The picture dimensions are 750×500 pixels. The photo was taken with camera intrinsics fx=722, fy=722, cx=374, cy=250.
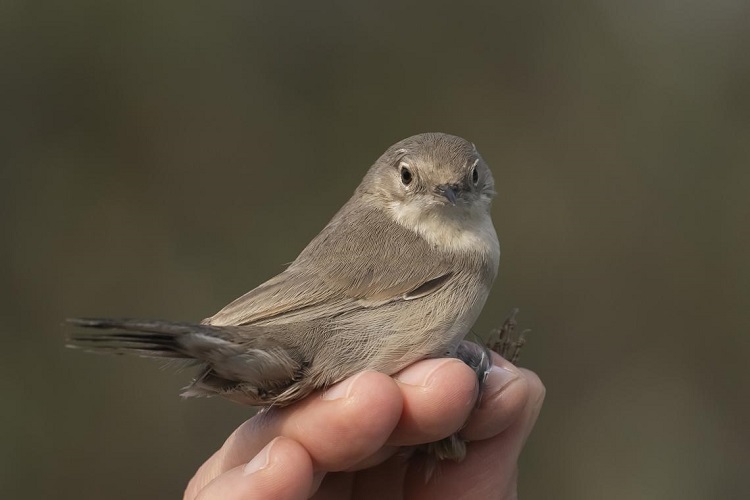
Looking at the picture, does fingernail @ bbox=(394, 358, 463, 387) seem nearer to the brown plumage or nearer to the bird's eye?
the brown plumage

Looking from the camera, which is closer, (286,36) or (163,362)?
(163,362)

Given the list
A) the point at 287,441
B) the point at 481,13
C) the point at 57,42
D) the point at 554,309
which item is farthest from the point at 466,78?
the point at 287,441

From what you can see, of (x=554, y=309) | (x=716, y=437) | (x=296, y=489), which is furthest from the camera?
(x=554, y=309)

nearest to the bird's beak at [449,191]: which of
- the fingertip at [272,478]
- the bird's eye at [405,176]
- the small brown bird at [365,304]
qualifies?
the small brown bird at [365,304]

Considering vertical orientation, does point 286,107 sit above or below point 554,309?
above

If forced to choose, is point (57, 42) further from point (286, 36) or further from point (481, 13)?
point (481, 13)


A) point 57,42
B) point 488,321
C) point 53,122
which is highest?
point 57,42

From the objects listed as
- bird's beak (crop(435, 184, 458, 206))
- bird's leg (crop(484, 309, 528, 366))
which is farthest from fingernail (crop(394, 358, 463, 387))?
bird's leg (crop(484, 309, 528, 366))
